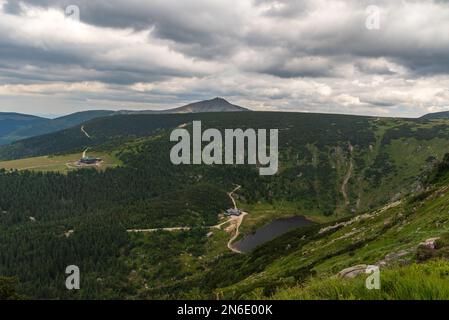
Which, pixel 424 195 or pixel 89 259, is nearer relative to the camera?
pixel 424 195

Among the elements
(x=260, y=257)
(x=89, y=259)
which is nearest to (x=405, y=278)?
(x=260, y=257)

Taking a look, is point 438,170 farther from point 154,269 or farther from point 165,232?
point 165,232

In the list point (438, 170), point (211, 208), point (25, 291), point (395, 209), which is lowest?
point (25, 291)

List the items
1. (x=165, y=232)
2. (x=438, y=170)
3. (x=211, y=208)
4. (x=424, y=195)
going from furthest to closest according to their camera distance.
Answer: (x=211, y=208) → (x=165, y=232) → (x=438, y=170) → (x=424, y=195)

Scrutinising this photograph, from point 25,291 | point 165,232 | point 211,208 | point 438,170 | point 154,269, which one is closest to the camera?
point 438,170
